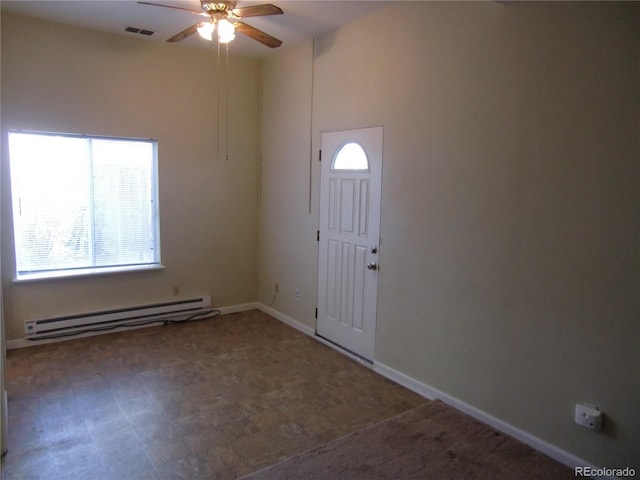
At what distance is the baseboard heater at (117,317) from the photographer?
4.27 meters

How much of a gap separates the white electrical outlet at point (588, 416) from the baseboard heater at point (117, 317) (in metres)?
3.92

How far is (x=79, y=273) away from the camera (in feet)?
14.6

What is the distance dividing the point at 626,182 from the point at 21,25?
4.82m

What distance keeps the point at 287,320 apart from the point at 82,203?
97.1 inches

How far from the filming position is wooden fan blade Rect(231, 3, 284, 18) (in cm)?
300

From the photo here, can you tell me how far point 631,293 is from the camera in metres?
2.27

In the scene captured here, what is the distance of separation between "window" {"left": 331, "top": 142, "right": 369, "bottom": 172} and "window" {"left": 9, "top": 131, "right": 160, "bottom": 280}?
2039 mm

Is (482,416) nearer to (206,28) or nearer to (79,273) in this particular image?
(206,28)

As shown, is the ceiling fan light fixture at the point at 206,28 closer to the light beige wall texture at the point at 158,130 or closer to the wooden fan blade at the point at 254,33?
the wooden fan blade at the point at 254,33

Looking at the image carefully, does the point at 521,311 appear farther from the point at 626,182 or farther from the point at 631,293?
the point at 626,182

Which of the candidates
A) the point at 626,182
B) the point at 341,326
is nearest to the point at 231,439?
the point at 341,326

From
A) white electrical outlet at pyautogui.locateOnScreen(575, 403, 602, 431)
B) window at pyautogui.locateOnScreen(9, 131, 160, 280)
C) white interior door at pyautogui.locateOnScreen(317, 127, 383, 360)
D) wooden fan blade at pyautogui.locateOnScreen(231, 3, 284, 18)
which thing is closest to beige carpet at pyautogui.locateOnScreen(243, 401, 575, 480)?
white electrical outlet at pyautogui.locateOnScreen(575, 403, 602, 431)

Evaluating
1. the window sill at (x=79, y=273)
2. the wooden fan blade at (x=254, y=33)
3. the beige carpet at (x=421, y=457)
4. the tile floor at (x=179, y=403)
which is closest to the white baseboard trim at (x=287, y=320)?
the tile floor at (x=179, y=403)

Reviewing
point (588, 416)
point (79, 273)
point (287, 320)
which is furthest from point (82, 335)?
point (588, 416)
